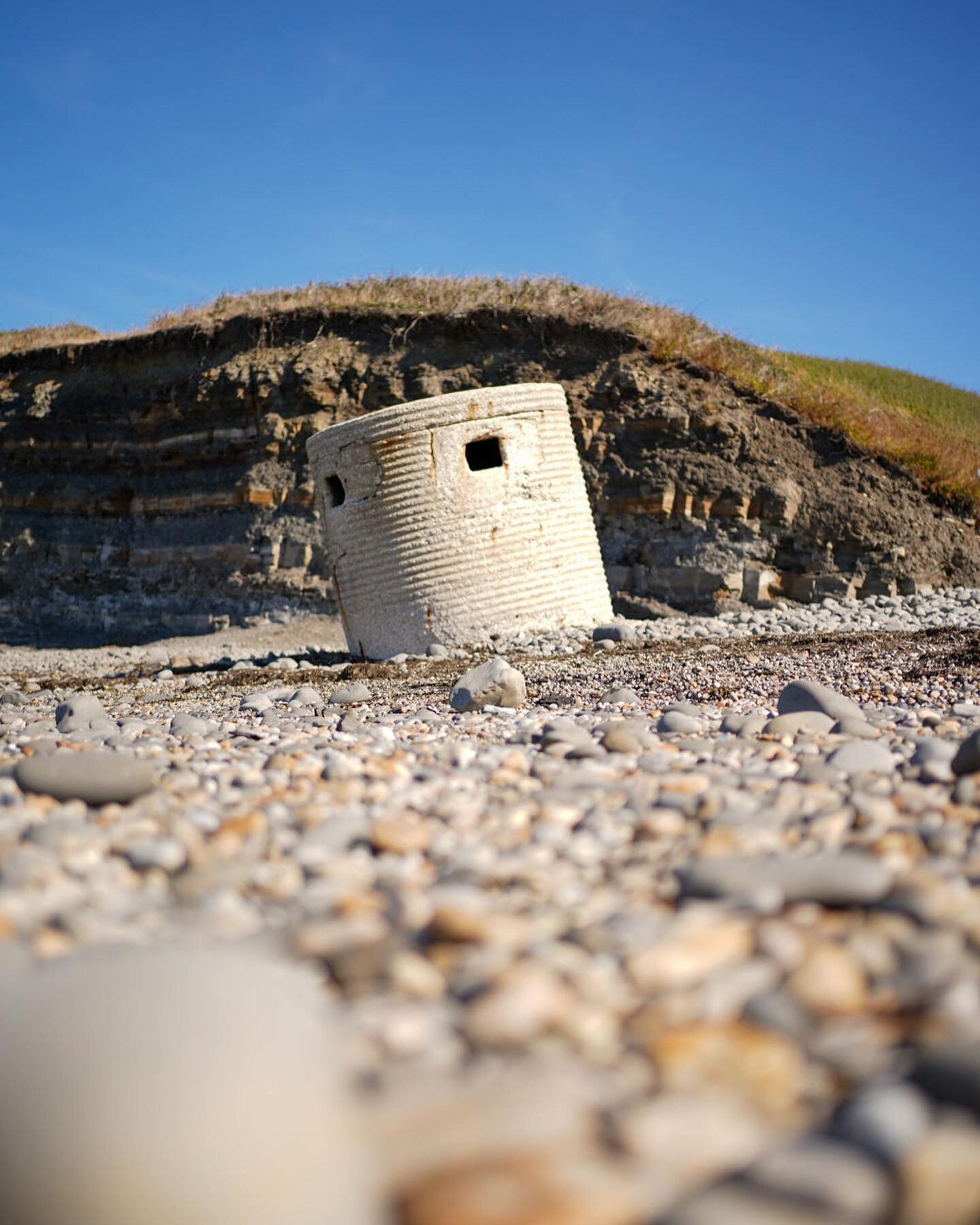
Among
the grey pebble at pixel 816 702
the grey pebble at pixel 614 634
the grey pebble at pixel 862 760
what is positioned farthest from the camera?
the grey pebble at pixel 614 634

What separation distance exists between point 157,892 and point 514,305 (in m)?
13.1

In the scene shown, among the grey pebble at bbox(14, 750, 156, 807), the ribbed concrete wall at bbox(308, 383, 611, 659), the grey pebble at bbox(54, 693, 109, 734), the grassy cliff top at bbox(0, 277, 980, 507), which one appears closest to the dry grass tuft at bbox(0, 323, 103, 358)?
the grassy cliff top at bbox(0, 277, 980, 507)

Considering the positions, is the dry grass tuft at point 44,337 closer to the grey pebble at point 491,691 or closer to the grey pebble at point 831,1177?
the grey pebble at point 491,691

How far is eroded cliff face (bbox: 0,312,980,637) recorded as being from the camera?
1268 cm

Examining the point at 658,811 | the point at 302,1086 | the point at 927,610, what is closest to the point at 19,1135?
the point at 302,1086

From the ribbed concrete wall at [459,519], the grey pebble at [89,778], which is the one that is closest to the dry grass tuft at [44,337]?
the ribbed concrete wall at [459,519]

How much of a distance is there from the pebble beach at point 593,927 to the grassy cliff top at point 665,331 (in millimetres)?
10271

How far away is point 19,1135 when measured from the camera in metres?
1.01

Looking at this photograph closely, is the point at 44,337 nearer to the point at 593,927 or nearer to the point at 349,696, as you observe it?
the point at 349,696

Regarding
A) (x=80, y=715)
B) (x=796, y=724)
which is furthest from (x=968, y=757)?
(x=80, y=715)

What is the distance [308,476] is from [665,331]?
5488 millimetres

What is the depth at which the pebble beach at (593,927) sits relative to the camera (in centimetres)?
104

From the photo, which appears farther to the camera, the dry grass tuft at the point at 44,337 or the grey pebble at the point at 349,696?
the dry grass tuft at the point at 44,337

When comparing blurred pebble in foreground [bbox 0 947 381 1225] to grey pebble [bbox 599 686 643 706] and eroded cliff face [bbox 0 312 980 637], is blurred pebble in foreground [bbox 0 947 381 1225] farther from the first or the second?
eroded cliff face [bbox 0 312 980 637]
